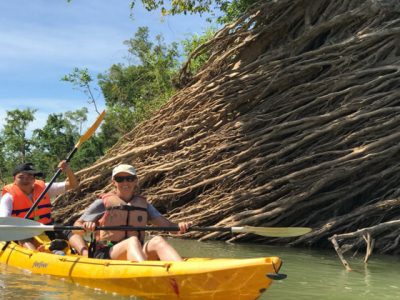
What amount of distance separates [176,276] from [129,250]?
660 millimetres

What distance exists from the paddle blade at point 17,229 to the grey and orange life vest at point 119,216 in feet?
2.40

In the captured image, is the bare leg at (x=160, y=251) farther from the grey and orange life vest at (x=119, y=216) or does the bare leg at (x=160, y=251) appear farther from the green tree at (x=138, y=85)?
the green tree at (x=138, y=85)

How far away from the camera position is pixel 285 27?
848cm

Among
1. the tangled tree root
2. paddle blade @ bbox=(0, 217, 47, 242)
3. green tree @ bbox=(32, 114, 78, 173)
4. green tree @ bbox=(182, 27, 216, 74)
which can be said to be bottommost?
paddle blade @ bbox=(0, 217, 47, 242)

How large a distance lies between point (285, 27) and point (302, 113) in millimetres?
1655

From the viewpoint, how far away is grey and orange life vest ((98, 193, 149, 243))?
4.28 metres

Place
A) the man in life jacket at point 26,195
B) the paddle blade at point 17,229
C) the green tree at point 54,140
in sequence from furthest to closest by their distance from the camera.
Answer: the green tree at point 54,140
the man in life jacket at point 26,195
the paddle blade at point 17,229

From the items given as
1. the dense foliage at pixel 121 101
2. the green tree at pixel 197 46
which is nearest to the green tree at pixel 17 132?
the dense foliage at pixel 121 101

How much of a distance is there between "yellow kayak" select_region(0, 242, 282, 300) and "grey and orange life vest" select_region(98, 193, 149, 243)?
26cm

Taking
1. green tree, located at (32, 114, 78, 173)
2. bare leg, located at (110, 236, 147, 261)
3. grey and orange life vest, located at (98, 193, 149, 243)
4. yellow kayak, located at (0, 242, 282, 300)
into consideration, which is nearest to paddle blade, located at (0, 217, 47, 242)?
yellow kayak, located at (0, 242, 282, 300)

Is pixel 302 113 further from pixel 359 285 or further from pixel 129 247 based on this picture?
pixel 129 247

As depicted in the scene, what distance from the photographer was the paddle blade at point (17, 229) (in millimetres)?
4730

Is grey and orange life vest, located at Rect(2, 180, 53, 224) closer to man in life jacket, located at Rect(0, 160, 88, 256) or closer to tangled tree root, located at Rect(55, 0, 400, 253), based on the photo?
man in life jacket, located at Rect(0, 160, 88, 256)

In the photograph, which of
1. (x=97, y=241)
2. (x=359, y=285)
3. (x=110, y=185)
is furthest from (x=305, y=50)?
(x=97, y=241)
